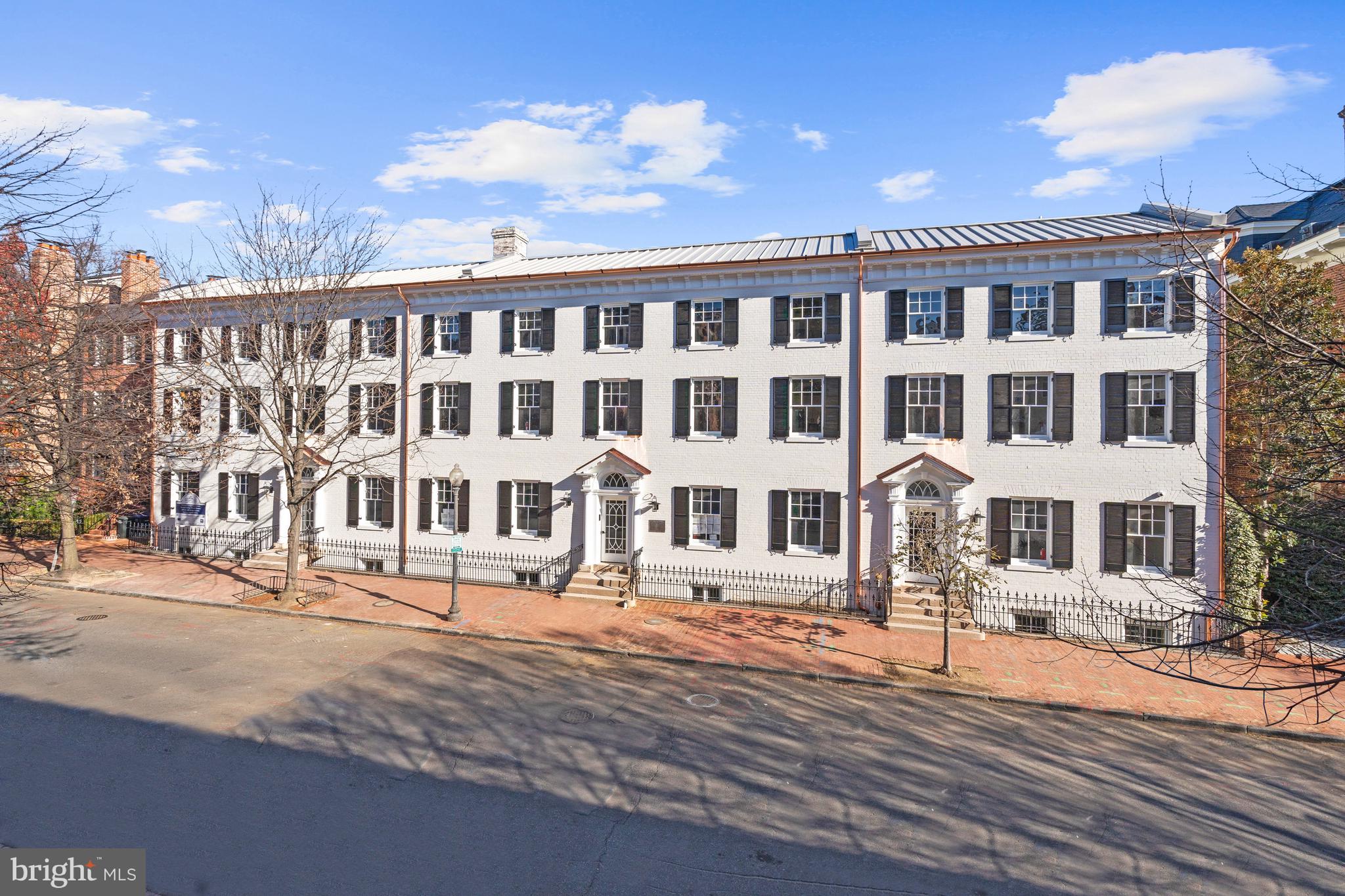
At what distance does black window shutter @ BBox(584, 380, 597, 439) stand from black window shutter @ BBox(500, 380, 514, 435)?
2797 millimetres

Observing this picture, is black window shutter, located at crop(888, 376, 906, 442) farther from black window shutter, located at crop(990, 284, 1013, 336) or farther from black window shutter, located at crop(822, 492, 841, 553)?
black window shutter, located at crop(990, 284, 1013, 336)

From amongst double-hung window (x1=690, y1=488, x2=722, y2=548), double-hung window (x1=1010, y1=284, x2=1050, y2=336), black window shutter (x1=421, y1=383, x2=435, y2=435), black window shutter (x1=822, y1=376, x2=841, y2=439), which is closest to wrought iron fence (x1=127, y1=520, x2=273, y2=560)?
black window shutter (x1=421, y1=383, x2=435, y2=435)

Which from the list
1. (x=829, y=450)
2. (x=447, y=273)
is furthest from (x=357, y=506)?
(x=829, y=450)

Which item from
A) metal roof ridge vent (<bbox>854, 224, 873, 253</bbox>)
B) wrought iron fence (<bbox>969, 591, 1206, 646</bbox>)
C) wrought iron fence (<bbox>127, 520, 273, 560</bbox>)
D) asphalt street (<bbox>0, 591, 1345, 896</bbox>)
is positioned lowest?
asphalt street (<bbox>0, 591, 1345, 896</bbox>)

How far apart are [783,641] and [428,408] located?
15.3m

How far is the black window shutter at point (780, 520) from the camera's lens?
20984mm

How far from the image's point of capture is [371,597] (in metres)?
21.4

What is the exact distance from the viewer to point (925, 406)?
20.2 m

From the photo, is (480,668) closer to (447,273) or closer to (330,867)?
(330,867)

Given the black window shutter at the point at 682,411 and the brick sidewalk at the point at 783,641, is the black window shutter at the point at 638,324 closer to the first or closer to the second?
the black window shutter at the point at 682,411

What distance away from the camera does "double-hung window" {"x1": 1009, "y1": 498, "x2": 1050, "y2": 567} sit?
63.1ft

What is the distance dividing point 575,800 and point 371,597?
14.2m

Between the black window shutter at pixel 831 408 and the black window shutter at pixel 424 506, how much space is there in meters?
14.3

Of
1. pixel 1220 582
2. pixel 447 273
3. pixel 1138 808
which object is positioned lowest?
pixel 1138 808
